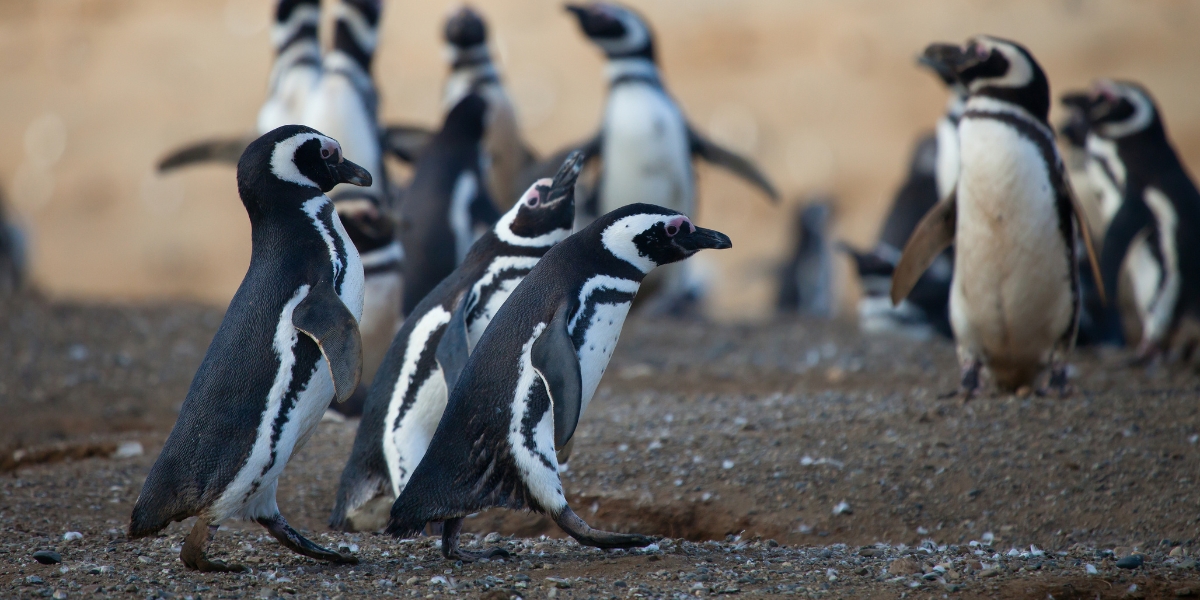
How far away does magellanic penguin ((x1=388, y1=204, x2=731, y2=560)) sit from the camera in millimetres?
2807

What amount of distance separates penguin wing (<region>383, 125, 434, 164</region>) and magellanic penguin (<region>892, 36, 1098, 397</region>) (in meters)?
4.48

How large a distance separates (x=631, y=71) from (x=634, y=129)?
1.44 feet

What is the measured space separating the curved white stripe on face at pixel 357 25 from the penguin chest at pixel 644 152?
1624 mm

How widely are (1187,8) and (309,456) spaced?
13.3m

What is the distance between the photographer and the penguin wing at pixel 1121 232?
6.12 metres

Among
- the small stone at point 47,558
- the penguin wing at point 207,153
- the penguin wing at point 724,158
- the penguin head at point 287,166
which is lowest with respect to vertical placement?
the penguin wing at point 724,158

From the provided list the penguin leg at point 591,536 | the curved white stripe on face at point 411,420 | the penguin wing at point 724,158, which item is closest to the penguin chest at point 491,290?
the curved white stripe on face at point 411,420

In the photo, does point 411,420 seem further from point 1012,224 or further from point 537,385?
point 1012,224

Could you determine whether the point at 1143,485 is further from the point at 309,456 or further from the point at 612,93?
the point at 612,93

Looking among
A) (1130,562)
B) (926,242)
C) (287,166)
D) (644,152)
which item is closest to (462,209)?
(644,152)

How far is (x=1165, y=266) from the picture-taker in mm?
6012

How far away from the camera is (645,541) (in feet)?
9.38

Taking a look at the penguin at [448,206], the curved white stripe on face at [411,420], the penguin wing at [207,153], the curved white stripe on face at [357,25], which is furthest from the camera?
the penguin wing at [207,153]

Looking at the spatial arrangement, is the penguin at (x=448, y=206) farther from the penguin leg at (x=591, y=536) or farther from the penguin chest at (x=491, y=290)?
the penguin leg at (x=591, y=536)
